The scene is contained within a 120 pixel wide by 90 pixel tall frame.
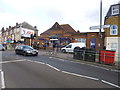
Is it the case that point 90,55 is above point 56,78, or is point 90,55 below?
above

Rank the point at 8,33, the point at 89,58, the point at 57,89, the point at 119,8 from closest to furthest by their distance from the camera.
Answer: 1. the point at 57,89
2. the point at 89,58
3. the point at 119,8
4. the point at 8,33

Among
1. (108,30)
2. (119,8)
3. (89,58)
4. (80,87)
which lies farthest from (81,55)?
(119,8)

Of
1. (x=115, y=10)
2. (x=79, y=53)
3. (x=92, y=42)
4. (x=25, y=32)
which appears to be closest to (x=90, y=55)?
(x=79, y=53)

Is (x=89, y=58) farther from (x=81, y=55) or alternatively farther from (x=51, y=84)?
(x=51, y=84)

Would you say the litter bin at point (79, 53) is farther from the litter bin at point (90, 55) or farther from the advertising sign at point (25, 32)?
the advertising sign at point (25, 32)

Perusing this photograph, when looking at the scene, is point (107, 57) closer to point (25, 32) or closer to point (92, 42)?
point (92, 42)

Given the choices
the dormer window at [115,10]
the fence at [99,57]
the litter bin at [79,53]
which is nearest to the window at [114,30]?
the dormer window at [115,10]

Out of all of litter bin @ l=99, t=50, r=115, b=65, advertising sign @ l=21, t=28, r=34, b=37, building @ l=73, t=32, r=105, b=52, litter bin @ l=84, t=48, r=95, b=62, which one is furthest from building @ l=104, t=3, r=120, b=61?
advertising sign @ l=21, t=28, r=34, b=37

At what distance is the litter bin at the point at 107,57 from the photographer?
9.43 meters

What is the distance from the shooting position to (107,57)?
966 centimetres

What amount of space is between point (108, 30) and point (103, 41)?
437cm

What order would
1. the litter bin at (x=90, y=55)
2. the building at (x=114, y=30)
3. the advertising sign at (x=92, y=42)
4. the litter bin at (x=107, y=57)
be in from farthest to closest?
the advertising sign at (x=92, y=42) → the building at (x=114, y=30) → the litter bin at (x=90, y=55) → the litter bin at (x=107, y=57)

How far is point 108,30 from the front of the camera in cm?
1861

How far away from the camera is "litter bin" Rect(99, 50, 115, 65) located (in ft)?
30.9
